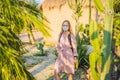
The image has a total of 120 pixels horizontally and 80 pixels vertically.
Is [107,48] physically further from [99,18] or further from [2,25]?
[99,18]

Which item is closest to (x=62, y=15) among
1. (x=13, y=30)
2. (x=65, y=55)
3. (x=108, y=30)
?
(x=65, y=55)

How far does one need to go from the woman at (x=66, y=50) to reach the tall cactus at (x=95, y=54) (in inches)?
151

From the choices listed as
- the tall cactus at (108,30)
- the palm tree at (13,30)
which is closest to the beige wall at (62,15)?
the palm tree at (13,30)

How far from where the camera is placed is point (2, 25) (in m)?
2.06

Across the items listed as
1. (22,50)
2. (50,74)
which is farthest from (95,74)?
(50,74)

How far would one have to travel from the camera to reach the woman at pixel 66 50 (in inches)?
255

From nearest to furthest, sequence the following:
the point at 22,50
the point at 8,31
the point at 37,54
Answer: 1. the point at 8,31
2. the point at 22,50
3. the point at 37,54

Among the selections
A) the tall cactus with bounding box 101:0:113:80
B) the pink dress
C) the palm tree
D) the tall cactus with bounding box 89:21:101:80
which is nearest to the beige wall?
the pink dress

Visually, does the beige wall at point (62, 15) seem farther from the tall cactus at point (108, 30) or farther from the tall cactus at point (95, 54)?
the tall cactus at point (108, 30)

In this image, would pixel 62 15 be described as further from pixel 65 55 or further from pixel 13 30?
pixel 13 30

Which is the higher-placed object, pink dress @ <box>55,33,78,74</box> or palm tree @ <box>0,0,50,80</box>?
palm tree @ <box>0,0,50,80</box>

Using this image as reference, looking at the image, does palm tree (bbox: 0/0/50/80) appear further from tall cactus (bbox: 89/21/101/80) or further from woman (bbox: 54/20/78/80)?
woman (bbox: 54/20/78/80)

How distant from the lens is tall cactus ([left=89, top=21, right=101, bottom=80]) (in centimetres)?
238

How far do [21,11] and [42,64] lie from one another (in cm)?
795
